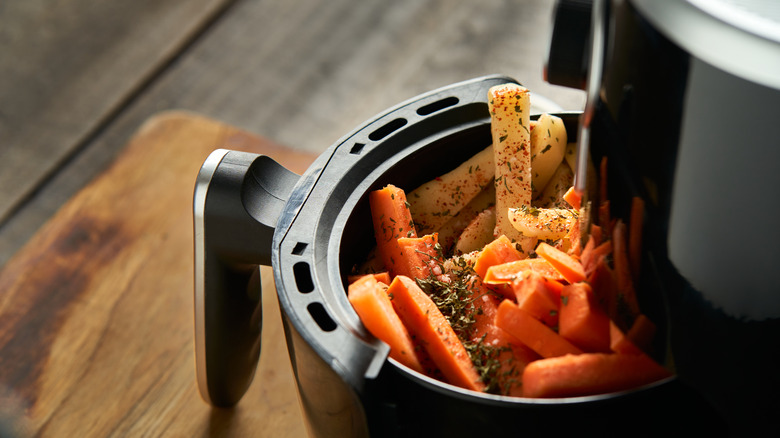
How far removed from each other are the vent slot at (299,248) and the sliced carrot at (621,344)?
38cm

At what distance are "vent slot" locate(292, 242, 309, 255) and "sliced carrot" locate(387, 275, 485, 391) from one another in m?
0.12

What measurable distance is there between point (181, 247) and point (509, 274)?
0.89 meters

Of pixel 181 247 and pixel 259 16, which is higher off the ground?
pixel 259 16

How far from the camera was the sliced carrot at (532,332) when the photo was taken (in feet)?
2.68

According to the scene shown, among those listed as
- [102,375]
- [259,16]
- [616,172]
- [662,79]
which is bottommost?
[102,375]

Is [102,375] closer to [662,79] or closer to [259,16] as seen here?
[662,79]

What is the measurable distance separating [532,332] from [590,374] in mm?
85

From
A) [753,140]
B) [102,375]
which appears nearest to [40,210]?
[102,375]

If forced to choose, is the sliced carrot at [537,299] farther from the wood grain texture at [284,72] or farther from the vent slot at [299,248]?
the wood grain texture at [284,72]

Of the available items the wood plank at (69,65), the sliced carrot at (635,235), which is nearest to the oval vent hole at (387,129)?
the sliced carrot at (635,235)

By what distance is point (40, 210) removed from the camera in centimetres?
222

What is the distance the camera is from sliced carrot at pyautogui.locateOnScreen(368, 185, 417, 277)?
992 mm

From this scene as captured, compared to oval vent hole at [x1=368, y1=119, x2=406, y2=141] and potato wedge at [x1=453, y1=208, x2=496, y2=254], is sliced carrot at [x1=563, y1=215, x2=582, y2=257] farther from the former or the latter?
oval vent hole at [x1=368, y1=119, x2=406, y2=141]

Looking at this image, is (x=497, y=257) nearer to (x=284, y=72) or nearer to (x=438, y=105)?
(x=438, y=105)
